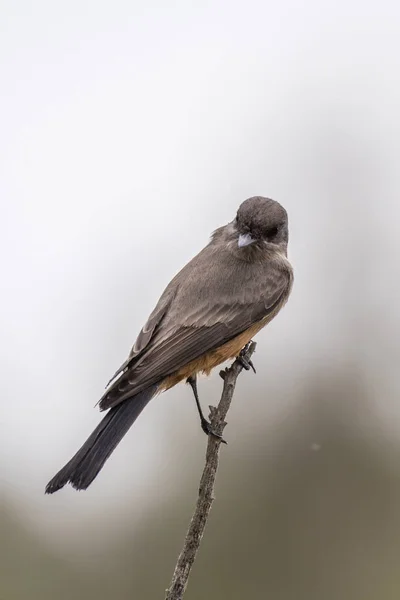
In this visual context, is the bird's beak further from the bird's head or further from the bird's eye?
the bird's eye

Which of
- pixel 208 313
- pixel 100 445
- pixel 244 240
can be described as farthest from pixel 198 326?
pixel 100 445

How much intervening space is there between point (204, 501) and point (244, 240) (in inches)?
102

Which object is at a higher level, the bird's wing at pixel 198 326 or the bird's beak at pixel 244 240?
the bird's beak at pixel 244 240

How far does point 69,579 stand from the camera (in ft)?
31.0

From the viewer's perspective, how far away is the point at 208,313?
6527 millimetres

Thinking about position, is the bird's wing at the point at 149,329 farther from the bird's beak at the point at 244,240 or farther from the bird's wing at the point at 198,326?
the bird's beak at the point at 244,240

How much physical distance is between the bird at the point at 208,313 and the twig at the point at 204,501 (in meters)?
0.44

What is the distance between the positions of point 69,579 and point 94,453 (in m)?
4.44

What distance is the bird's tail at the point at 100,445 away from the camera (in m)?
5.24

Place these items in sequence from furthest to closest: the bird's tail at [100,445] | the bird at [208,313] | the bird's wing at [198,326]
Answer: the bird's wing at [198,326], the bird at [208,313], the bird's tail at [100,445]

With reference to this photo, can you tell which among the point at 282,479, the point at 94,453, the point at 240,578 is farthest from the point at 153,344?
the point at 282,479

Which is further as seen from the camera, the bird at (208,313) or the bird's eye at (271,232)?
the bird's eye at (271,232)

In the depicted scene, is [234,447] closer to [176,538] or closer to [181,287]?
[176,538]

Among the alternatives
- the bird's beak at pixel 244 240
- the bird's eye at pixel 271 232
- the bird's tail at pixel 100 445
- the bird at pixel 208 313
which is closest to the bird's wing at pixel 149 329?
the bird at pixel 208 313
